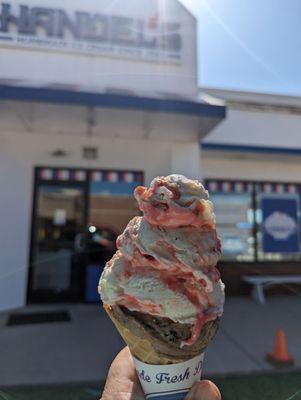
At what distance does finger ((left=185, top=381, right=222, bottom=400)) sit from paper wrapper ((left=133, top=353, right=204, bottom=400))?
5 cm

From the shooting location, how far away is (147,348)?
1.65 m

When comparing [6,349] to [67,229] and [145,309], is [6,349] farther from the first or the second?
[145,309]

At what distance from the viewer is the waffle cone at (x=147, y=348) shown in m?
1.63

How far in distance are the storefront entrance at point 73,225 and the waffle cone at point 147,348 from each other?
560 cm

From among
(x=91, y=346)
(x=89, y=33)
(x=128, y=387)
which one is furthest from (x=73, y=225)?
(x=128, y=387)

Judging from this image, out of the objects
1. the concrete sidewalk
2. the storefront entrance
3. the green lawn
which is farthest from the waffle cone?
the storefront entrance

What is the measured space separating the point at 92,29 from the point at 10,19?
1.53 m

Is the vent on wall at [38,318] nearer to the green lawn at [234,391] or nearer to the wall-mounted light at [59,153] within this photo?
the green lawn at [234,391]

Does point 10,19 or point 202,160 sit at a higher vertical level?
point 10,19

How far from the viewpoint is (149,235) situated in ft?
5.26

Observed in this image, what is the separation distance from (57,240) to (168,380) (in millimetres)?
6049

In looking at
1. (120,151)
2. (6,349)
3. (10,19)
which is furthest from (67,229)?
(10,19)

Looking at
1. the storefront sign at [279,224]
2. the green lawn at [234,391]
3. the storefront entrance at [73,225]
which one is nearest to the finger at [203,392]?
the green lawn at [234,391]

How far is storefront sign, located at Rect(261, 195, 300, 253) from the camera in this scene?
8.81 meters
